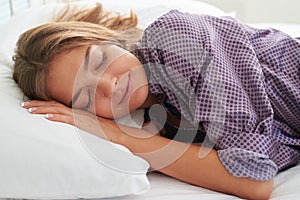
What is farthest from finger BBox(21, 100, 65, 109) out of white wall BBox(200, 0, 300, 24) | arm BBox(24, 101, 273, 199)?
white wall BBox(200, 0, 300, 24)

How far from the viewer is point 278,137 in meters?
0.92

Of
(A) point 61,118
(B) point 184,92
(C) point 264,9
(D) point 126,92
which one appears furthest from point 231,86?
(C) point 264,9

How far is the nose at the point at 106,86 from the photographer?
0.87m

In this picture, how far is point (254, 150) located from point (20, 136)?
392 mm

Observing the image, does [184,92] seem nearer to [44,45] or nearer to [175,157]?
[175,157]

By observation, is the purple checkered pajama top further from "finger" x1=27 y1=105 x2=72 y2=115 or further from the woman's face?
"finger" x1=27 y1=105 x2=72 y2=115

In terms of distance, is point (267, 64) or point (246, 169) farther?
point (267, 64)

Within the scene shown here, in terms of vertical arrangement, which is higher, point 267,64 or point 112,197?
point 267,64

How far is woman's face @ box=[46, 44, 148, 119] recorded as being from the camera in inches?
34.9

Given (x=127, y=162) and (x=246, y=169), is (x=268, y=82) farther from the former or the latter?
(x=127, y=162)

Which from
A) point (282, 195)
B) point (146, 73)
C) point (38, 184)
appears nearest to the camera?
point (38, 184)

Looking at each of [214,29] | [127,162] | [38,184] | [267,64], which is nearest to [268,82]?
[267,64]

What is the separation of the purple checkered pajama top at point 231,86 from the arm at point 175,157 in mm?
19

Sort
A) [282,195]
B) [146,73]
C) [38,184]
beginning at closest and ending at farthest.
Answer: [38,184] < [282,195] < [146,73]
